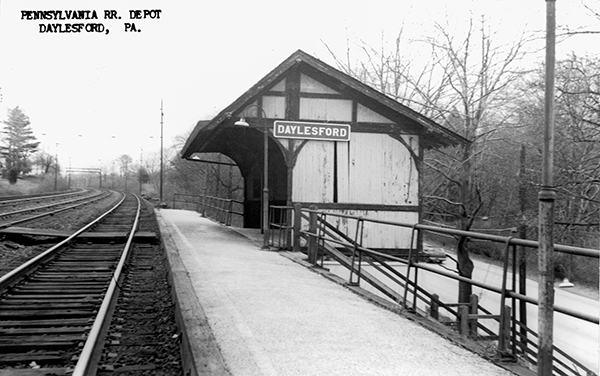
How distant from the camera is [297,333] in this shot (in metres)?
A: 5.14

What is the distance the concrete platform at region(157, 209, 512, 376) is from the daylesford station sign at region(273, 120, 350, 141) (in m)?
5.95

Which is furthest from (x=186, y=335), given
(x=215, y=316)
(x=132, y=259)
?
(x=132, y=259)

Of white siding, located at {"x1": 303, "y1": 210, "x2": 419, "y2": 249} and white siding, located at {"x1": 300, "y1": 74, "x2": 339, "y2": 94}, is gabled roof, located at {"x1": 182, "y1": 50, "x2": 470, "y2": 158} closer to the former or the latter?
white siding, located at {"x1": 300, "y1": 74, "x2": 339, "y2": 94}

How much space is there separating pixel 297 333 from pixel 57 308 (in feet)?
10.0

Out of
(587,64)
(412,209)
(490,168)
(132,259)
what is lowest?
(132,259)

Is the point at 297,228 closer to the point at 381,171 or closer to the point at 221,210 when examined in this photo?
the point at 381,171

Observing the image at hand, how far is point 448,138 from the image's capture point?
14000 millimetres

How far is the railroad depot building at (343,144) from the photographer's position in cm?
1414

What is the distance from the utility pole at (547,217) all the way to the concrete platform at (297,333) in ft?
2.30

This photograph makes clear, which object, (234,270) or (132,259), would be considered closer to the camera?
(234,270)

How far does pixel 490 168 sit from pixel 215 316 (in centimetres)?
1683

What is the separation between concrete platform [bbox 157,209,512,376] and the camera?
13.7 feet

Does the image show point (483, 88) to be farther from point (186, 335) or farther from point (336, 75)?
point (186, 335)

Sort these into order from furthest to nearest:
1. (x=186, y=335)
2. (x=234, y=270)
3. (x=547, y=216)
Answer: (x=234, y=270) < (x=186, y=335) < (x=547, y=216)
